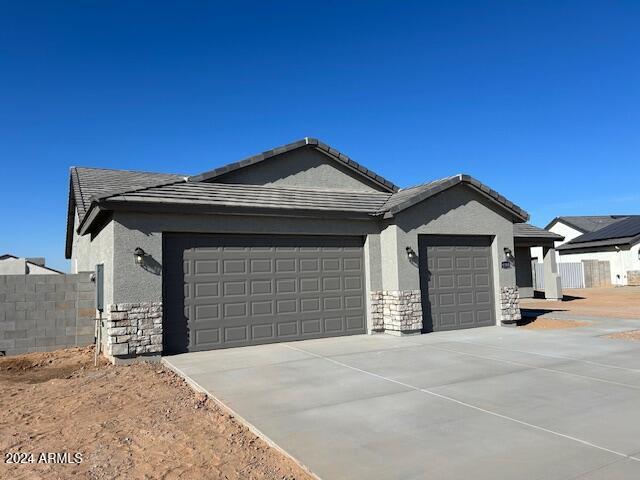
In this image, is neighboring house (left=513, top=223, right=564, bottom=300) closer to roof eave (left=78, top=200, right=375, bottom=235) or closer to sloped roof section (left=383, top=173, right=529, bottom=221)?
sloped roof section (left=383, top=173, right=529, bottom=221)

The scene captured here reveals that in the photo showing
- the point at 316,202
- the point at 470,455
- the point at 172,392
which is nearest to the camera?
the point at 470,455

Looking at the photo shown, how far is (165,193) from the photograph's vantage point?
34.4 feet

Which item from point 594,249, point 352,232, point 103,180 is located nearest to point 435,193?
point 352,232

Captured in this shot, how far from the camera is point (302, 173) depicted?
14250mm

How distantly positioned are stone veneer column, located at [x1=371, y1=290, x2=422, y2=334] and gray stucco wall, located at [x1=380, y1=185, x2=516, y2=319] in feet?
0.67

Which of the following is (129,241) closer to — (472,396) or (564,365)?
(472,396)

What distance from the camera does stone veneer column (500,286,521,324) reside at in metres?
13.8

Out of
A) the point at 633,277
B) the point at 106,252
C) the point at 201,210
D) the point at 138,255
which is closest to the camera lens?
the point at 138,255

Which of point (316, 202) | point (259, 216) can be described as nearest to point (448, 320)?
point (316, 202)

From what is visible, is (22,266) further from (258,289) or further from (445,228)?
(445,228)

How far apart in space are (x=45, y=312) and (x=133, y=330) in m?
3.13

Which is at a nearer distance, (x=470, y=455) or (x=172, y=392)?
(x=470, y=455)

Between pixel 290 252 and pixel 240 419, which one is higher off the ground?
pixel 290 252

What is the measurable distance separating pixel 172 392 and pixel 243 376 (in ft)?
3.96
